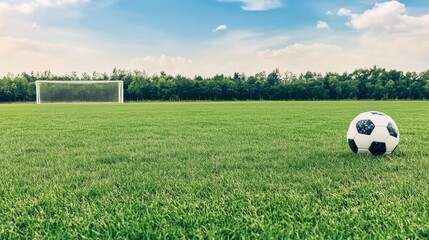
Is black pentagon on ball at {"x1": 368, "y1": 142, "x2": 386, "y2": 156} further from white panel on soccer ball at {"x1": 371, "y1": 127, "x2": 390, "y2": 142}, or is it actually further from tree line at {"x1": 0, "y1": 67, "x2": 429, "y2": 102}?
tree line at {"x1": 0, "y1": 67, "x2": 429, "y2": 102}

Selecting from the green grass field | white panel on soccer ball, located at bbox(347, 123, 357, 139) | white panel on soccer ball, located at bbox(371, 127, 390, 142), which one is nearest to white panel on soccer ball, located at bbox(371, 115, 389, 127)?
white panel on soccer ball, located at bbox(371, 127, 390, 142)

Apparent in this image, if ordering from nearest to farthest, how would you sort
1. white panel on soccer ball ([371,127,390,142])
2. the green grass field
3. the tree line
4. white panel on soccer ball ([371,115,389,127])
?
the green grass field
white panel on soccer ball ([371,127,390,142])
white panel on soccer ball ([371,115,389,127])
the tree line

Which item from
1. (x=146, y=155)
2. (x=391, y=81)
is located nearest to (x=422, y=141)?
(x=146, y=155)

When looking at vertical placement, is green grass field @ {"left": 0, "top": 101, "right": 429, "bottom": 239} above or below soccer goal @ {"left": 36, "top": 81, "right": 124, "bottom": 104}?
below

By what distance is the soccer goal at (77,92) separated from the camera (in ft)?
132

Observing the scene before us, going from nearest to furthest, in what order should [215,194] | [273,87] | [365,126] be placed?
1. [215,194]
2. [365,126]
3. [273,87]

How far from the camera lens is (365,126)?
12.9 feet

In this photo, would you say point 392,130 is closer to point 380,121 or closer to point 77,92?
point 380,121

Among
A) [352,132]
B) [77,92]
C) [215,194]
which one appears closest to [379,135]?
[352,132]

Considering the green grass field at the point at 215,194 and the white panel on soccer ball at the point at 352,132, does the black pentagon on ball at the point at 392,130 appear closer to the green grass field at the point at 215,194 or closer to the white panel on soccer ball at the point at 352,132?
the green grass field at the point at 215,194

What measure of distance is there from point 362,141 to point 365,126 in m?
0.18

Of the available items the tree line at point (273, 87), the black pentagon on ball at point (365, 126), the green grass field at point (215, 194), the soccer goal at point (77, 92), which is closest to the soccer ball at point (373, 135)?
the black pentagon on ball at point (365, 126)

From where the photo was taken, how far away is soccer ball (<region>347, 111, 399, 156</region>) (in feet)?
12.5

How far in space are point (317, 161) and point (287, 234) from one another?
6.57 ft
